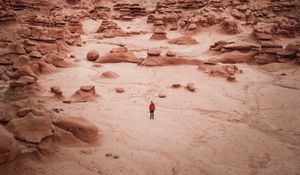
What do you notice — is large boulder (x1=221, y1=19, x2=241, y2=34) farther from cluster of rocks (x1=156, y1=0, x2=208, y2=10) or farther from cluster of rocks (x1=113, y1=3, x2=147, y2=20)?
cluster of rocks (x1=113, y1=3, x2=147, y2=20)

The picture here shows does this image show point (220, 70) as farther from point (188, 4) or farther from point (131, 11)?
point (131, 11)

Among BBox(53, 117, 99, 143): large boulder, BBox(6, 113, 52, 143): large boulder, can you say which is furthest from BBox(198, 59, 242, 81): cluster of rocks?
BBox(6, 113, 52, 143): large boulder

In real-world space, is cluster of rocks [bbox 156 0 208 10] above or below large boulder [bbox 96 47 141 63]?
above

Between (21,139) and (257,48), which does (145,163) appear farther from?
(257,48)

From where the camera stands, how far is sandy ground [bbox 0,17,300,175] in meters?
7.12

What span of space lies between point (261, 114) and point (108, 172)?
7.05 meters

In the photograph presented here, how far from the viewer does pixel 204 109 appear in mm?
11641

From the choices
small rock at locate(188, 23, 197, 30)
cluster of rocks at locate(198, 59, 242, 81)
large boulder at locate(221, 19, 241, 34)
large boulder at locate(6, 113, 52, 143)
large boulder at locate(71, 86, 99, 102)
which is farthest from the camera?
small rock at locate(188, 23, 197, 30)

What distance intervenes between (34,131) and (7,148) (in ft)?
3.57

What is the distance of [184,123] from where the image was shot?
10.2 metres

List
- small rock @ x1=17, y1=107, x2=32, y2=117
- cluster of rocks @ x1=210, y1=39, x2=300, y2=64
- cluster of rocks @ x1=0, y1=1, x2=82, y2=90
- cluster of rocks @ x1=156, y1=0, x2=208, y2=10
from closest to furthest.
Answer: small rock @ x1=17, y1=107, x2=32, y2=117
cluster of rocks @ x1=0, y1=1, x2=82, y2=90
cluster of rocks @ x1=210, y1=39, x2=300, y2=64
cluster of rocks @ x1=156, y1=0, x2=208, y2=10

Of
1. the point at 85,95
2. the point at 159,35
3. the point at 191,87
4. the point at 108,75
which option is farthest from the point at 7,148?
the point at 159,35

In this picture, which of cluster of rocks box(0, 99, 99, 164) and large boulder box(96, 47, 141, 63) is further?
large boulder box(96, 47, 141, 63)

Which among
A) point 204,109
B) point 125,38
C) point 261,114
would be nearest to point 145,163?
point 204,109
